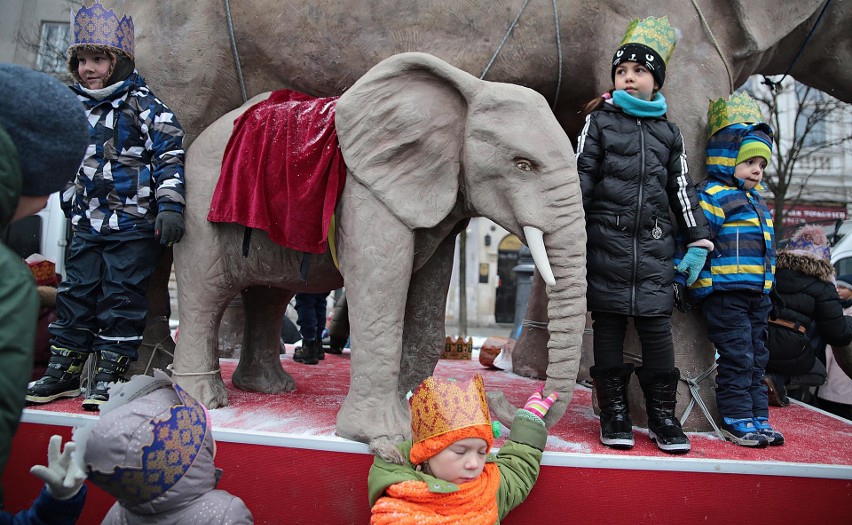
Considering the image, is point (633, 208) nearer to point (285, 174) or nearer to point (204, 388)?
point (285, 174)

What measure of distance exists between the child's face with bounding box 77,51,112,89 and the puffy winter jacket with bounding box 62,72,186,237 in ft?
0.22

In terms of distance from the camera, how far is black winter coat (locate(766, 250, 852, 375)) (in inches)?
138

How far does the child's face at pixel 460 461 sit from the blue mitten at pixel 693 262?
1301 mm

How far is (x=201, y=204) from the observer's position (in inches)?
109

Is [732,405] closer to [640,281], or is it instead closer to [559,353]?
[640,281]

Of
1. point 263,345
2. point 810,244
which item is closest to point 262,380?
point 263,345

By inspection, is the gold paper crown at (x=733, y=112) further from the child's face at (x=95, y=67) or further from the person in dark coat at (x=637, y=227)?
the child's face at (x=95, y=67)

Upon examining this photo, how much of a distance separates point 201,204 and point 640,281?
179cm

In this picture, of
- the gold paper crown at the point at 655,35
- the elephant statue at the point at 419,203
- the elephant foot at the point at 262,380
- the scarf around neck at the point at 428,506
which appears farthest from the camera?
the elephant foot at the point at 262,380

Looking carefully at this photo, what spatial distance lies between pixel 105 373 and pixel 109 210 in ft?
2.22

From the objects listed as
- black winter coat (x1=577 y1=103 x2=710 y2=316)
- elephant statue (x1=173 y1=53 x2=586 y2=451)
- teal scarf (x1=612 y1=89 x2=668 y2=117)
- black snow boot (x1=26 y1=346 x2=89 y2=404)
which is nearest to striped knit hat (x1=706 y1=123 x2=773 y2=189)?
black winter coat (x1=577 y1=103 x2=710 y2=316)

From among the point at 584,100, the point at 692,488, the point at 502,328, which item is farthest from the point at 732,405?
the point at 502,328

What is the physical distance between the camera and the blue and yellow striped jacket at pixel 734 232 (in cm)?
271

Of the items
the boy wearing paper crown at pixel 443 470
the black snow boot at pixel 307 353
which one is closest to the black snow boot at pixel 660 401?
the boy wearing paper crown at pixel 443 470
